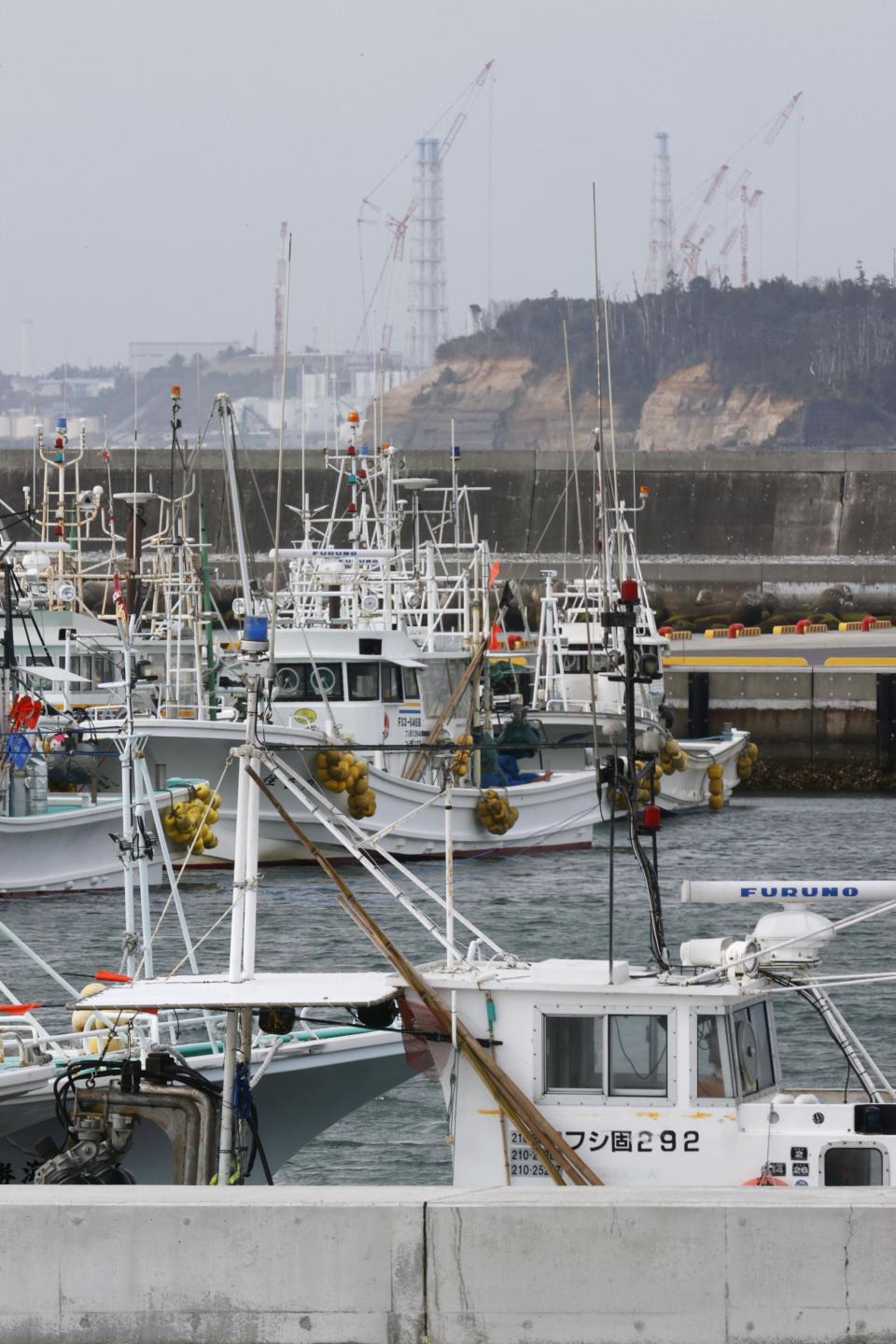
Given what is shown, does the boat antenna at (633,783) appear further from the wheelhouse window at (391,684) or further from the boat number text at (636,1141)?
the wheelhouse window at (391,684)

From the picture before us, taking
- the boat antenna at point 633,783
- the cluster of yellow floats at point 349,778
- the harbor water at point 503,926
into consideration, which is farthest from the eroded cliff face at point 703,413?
the boat antenna at point 633,783

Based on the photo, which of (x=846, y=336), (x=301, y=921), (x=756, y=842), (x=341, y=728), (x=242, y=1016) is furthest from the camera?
(x=846, y=336)

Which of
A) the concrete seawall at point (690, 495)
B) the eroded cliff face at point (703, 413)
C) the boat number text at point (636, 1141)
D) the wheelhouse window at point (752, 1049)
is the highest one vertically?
the eroded cliff face at point (703, 413)

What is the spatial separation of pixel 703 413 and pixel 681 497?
6289cm

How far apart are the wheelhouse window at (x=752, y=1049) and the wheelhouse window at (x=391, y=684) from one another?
1668 cm

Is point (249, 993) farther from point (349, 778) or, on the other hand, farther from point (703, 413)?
point (703, 413)

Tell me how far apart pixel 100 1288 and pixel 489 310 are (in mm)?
126283

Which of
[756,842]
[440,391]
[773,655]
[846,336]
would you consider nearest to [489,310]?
[440,391]

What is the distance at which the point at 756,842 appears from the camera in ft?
92.4

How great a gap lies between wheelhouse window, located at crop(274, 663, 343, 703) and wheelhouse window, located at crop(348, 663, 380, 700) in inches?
5.6

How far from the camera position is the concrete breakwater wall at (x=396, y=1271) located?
6242mm

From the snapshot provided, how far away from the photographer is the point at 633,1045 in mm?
8672

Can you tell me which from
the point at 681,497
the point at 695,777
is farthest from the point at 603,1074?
the point at 681,497

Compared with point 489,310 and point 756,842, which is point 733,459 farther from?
point 489,310
